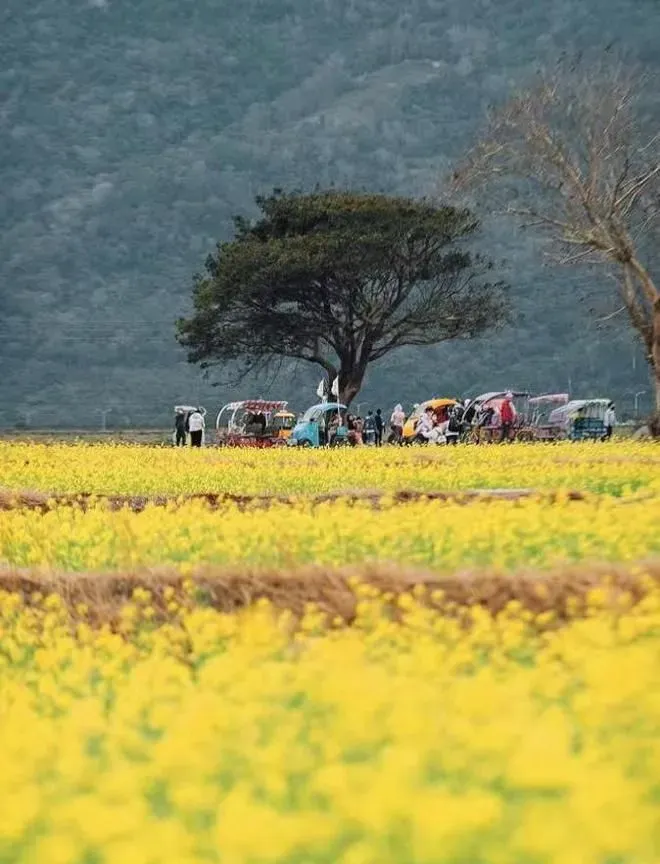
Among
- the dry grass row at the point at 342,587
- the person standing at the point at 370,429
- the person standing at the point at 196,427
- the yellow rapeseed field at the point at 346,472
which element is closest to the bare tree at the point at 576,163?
the yellow rapeseed field at the point at 346,472

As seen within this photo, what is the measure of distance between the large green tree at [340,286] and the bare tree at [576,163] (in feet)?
73.3

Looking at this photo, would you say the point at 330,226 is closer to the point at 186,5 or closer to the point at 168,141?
the point at 168,141

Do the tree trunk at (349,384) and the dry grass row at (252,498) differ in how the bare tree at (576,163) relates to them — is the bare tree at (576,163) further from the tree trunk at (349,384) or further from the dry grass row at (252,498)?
the tree trunk at (349,384)

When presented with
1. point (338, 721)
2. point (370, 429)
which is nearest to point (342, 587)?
point (338, 721)

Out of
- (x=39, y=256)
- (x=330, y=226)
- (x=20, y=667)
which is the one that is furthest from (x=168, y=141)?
(x=20, y=667)

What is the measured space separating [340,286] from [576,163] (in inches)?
974

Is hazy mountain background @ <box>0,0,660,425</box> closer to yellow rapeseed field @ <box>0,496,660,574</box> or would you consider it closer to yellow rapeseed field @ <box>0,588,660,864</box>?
yellow rapeseed field @ <box>0,496,660,574</box>

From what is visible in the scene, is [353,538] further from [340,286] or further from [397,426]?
[340,286]

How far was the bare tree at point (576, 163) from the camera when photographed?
31.6 meters

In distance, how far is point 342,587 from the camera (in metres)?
6.72

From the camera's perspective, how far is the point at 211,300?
185 ft

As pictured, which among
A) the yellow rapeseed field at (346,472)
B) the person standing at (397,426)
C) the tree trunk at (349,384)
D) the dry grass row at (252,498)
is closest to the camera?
the dry grass row at (252,498)

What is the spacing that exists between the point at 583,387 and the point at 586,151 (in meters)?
93.2

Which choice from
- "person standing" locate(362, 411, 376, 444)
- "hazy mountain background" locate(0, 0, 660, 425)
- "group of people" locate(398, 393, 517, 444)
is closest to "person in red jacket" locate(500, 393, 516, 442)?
"group of people" locate(398, 393, 517, 444)
